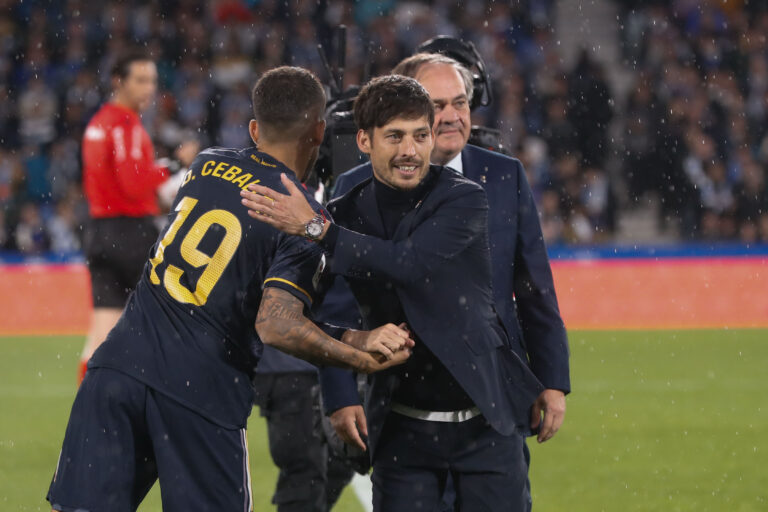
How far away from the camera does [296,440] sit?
464 centimetres

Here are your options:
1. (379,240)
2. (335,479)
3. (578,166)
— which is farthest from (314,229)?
(578,166)

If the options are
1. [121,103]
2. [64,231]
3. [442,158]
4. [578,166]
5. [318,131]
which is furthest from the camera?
[578,166]

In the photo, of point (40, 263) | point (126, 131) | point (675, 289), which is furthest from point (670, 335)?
point (40, 263)

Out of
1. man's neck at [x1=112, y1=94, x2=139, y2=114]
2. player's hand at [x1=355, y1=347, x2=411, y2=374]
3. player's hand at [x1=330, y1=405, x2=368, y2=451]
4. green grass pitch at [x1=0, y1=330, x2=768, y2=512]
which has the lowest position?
green grass pitch at [x1=0, y1=330, x2=768, y2=512]

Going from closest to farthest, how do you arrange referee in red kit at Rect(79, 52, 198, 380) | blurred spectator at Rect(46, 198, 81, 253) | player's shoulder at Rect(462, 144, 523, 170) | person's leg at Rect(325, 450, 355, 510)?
player's shoulder at Rect(462, 144, 523, 170) < person's leg at Rect(325, 450, 355, 510) < referee in red kit at Rect(79, 52, 198, 380) < blurred spectator at Rect(46, 198, 81, 253)

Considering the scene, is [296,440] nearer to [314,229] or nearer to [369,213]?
[369,213]

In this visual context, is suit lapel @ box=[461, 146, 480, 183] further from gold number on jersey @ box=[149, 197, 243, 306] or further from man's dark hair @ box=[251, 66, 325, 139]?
gold number on jersey @ box=[149, 197, 243, 306]

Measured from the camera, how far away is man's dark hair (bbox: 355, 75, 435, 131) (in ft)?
10.2

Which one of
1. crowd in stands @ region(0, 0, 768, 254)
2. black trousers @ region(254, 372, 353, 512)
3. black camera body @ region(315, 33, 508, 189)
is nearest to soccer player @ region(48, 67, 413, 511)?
black camera body @ region(315, 33, 508, 189)

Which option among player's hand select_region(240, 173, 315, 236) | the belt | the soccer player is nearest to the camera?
player's hand select_region(240, 173, 315, 236)

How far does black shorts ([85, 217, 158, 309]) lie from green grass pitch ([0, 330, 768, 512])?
0.98 meters

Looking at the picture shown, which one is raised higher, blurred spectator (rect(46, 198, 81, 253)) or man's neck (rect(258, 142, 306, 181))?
man's neck (rect(258, 142, 306, 181))

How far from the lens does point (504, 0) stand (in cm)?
1908

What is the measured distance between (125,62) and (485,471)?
4.61 meters
